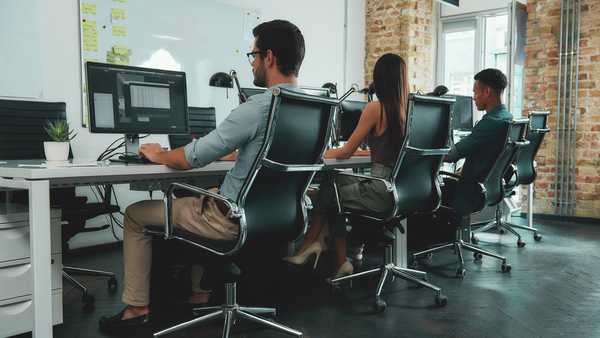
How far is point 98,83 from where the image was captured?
251cm

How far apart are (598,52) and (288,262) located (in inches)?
165

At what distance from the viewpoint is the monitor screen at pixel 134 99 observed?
251 cm

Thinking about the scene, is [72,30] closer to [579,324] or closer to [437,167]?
[437,167]

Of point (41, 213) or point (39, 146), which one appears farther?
point (39, 146)

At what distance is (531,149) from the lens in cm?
448

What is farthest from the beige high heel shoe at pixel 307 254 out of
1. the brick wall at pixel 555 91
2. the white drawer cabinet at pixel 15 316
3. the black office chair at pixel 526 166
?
the brick wall at pixel 555 91

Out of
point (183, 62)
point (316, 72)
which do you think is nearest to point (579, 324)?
point (183, 62)

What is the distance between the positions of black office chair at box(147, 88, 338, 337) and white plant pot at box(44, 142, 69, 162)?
2.06ft

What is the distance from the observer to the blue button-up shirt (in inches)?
75.5

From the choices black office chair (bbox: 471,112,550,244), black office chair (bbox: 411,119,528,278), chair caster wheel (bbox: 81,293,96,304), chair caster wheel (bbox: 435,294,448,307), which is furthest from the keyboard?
black office chair (bbox: 471,112,550,244)

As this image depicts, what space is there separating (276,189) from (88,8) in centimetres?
285

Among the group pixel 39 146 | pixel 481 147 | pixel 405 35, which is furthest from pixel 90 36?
pixel 405 35

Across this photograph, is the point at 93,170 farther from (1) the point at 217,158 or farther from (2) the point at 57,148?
(2) the point at 57,148

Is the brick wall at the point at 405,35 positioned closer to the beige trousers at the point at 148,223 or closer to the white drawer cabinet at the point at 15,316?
the beige trousers at the point at 148,223
